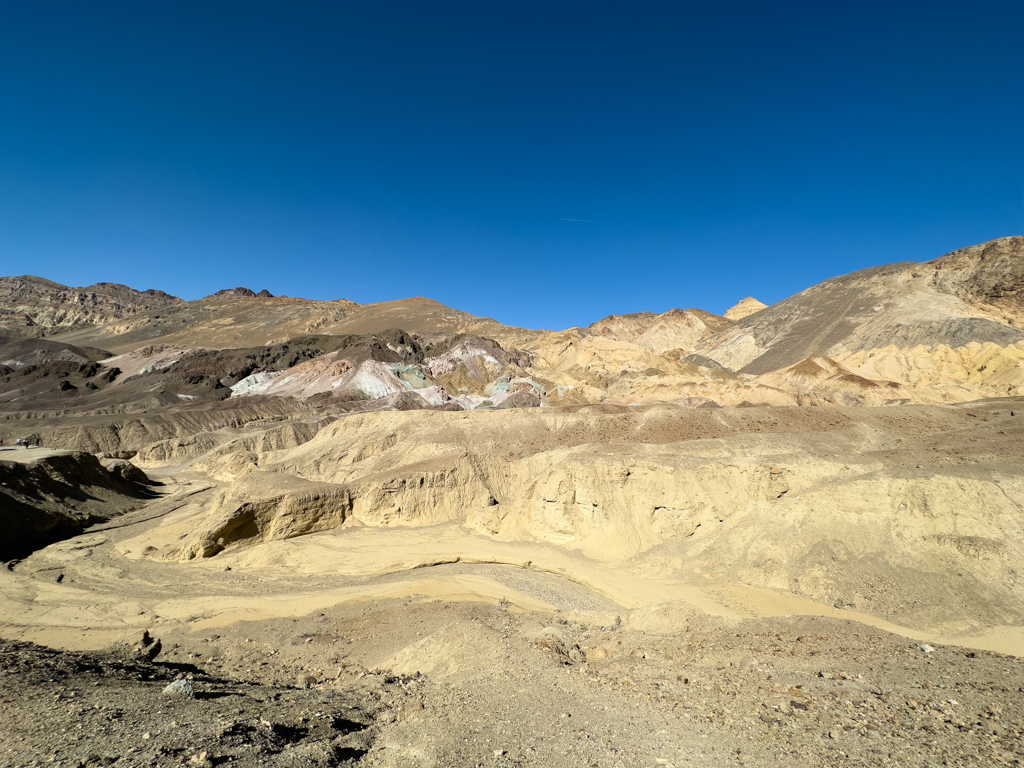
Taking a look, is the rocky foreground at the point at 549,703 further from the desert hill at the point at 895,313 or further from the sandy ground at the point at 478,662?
the desert hill at the point at 895,313

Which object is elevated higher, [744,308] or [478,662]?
[744,308]

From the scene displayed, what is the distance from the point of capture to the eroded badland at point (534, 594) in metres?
6.59

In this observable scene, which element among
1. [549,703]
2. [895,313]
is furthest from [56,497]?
[895,313]

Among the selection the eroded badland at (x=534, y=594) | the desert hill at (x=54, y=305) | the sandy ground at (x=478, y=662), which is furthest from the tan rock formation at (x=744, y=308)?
the desert hill at (x=54, y=305)

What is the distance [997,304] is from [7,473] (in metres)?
95.8

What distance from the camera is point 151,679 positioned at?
375 inches

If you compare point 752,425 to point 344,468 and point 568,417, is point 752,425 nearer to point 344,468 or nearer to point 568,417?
point 568,417

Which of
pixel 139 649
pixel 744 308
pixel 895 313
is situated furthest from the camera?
pixel 744 308

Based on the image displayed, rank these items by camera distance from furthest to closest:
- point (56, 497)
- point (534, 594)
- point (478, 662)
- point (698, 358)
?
point (698, 358) < point (56, 497) < point (534, 594) < point (478, 662)

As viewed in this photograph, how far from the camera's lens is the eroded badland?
21.6ft

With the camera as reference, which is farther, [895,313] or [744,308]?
[744,308]

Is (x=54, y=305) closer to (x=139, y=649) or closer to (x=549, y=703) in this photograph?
(x=139, y=649)

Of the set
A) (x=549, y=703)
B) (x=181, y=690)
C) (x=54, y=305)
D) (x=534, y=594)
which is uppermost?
(x=54, y=305)

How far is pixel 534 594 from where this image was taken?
48.5ft
